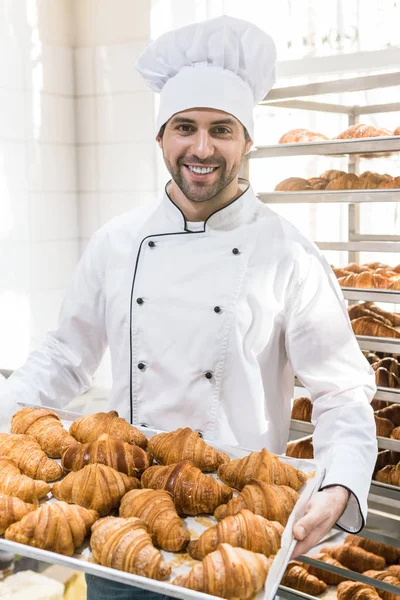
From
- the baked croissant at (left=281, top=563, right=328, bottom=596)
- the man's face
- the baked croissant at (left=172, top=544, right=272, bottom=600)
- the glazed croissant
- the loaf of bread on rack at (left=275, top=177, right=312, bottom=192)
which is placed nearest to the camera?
the baked croissant at (left=172, top=544, right=272, bottom=600)

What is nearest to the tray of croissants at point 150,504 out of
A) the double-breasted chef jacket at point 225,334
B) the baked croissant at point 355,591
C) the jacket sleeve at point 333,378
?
the jacket sleeve at point 333,378

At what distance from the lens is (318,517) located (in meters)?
1.10

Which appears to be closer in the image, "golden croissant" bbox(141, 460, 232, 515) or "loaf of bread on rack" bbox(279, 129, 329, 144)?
"golden croissant" bbox(141, 460, 232, 515)

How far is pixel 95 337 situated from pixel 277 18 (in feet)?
7.08

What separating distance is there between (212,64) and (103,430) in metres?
0.87

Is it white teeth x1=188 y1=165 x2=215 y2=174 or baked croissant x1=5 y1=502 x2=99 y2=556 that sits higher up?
white teeth x1=188 y1=165 x2=215 y2=174

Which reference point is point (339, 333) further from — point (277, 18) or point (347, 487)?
point (277, 18)

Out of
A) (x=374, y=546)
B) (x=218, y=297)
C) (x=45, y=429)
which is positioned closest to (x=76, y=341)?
(x=218, y=297)

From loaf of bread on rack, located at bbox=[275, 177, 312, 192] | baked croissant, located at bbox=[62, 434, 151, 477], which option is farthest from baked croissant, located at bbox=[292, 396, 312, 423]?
baked croissant, located at bbox=[62, 434, 151, 477]

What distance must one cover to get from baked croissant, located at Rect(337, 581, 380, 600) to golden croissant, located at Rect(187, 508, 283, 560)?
1223 mm

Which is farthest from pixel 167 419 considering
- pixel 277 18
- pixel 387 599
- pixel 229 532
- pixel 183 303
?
pixel 277 18

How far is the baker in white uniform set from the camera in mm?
1572

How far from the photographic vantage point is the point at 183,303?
1615 mm

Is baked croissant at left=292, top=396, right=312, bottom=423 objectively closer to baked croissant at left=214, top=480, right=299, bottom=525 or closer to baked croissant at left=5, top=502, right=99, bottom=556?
baked croissant at left=214, top=480, right=299, bottom=525
